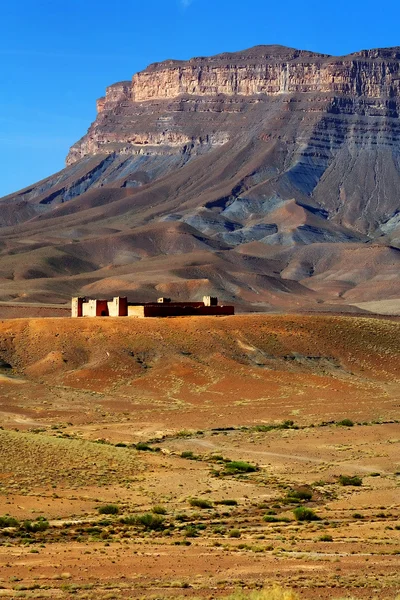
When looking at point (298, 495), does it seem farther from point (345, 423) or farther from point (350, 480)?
point (345, 423)

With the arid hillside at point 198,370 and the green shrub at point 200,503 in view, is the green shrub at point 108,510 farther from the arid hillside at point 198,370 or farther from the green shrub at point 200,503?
the arid hillside at point 198,370

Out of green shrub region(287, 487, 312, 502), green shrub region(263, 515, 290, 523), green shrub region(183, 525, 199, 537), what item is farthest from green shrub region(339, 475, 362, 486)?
green shrub region(183, 525, 199, 537)

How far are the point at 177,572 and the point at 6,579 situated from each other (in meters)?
4.24

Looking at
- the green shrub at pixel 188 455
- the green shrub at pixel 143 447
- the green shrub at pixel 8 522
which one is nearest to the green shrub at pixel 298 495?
the green shrub at pixel 188 455

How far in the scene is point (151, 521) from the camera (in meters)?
41.2

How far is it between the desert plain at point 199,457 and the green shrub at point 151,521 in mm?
66

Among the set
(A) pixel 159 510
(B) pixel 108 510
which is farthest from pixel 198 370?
(B) pixel 108 510

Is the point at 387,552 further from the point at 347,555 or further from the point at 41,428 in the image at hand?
the point at 41,428

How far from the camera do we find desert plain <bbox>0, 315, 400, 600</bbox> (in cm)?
3350

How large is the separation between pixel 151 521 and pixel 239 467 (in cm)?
1466

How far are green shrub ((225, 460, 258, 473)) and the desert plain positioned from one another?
136 mm

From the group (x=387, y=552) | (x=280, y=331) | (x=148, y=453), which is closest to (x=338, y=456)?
(x=148, y=453)

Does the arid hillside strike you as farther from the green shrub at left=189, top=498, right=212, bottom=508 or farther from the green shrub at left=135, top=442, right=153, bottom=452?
the green shrub at left=189, top=498, right=212, bottom=508

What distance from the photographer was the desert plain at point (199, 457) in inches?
1319
